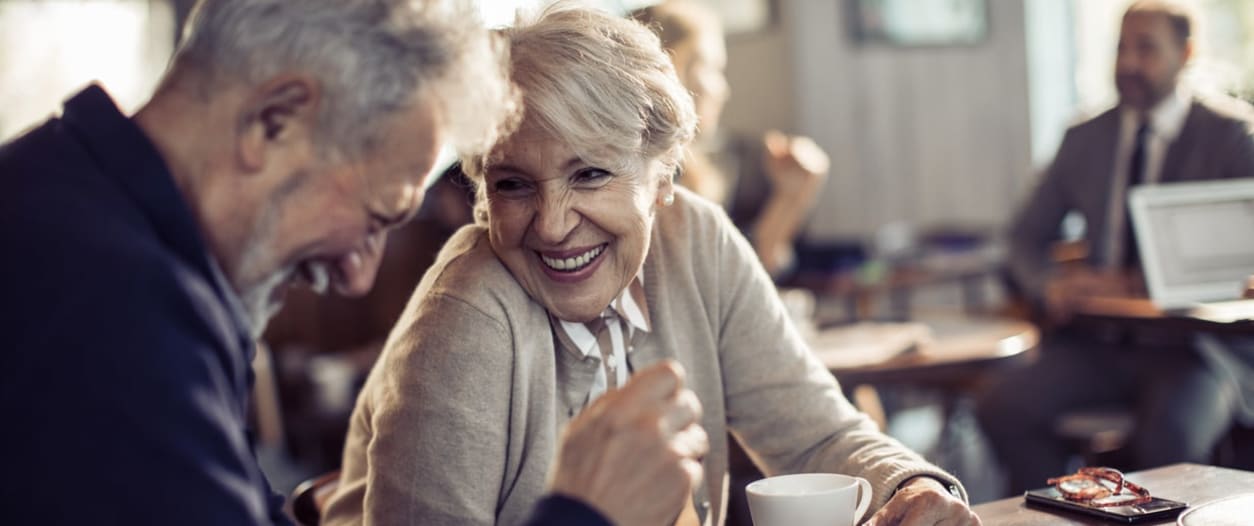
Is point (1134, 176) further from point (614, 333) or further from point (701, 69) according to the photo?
point (614, 333)

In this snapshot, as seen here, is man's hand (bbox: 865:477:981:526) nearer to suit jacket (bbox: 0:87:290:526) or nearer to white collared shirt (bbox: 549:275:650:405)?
white collared shirt (bbox: 549:275:650:405)

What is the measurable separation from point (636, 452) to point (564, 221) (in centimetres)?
53

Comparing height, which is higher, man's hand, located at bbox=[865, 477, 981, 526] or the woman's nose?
the woman's nose

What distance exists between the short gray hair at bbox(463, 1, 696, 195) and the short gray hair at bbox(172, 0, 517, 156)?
→ 1.40 feet

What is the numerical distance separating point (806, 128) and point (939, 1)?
36.5 inches

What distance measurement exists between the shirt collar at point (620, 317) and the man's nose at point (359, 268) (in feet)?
1.68

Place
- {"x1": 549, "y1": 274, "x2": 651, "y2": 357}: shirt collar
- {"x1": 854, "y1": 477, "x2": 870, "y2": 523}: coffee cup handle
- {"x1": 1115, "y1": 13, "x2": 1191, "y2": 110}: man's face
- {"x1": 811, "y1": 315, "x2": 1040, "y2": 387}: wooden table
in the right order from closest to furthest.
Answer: {"x1": 854, "y1": 477, "x2": 870, "y2": 523}: coffee cup handle, {"x1": 549, "y1": 274, "x2": 651, "y2": 357}: shirt collar, {"x1": 811, "y1": 315, "x2": 1040, "y2": 387}: wooden table, {"x1": 1115, "y1": 13, "x2": 1191, "y2": 110}: man's face

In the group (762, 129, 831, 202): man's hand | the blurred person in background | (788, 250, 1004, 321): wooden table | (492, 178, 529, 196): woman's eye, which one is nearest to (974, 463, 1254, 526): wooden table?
(492, 178, 529, 196): woman's eye

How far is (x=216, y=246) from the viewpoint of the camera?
40.1 inches

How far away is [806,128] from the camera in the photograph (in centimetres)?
646

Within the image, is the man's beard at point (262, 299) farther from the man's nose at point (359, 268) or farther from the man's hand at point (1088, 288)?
the man's hand at point (1088, 288)

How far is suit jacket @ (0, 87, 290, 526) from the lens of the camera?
85 cm

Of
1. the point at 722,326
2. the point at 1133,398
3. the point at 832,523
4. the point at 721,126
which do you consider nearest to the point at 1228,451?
the point at 1133,398

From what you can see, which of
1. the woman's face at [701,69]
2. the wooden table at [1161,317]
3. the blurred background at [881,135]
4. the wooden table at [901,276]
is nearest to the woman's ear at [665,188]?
the wooden table at [1161,317]
